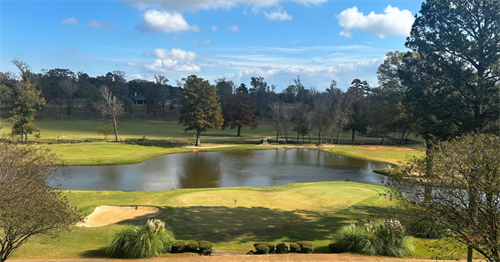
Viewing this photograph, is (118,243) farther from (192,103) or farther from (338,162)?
(192,103)

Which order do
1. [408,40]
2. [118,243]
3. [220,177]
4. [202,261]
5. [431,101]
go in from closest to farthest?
[202,261]
[118,243]
[431,101]
[408,40]
[220,177]

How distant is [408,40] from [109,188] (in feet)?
81.5

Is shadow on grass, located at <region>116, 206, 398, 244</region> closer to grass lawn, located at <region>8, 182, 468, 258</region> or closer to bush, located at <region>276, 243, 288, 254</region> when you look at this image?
grass lawn, located at <region>8, 182, 468, 258</region>

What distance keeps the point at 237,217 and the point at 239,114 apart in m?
56.2

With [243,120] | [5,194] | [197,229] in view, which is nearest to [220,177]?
[197,229]

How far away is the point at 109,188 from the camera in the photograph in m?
24.6

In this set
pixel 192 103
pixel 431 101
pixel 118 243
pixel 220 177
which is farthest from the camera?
pixel 192 103

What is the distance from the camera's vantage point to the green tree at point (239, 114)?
7106 centimetres

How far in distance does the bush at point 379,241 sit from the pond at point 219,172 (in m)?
15.7

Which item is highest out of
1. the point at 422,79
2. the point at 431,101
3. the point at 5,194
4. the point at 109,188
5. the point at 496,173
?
the point at 422,79

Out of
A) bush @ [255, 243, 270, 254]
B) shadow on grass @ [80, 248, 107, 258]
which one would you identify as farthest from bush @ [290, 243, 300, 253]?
shadow on grass @ [80, 248, 107, 258]

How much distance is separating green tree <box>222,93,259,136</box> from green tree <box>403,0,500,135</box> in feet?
163

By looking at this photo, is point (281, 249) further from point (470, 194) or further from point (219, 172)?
point (219, 172)

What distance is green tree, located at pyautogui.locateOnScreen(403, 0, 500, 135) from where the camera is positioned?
19.4m
